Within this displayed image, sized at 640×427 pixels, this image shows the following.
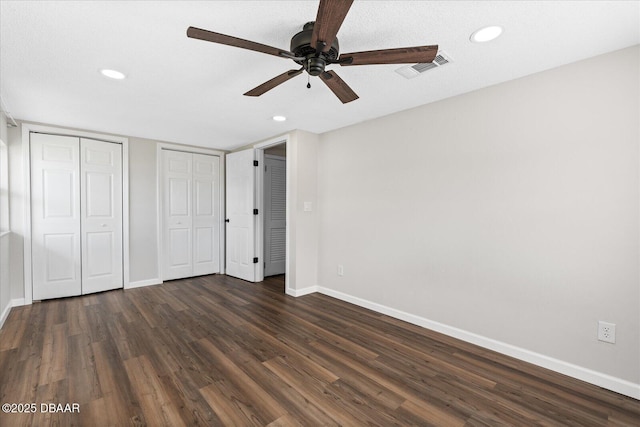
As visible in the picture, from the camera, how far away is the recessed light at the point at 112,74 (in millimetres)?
2153

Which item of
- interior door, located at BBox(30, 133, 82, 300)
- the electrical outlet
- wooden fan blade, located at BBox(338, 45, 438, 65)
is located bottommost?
the electrical outlet

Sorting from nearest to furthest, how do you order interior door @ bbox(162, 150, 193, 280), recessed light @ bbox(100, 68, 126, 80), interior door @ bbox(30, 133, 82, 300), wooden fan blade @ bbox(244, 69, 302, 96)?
wooden fan blade @ bbox(244, 69, 302, 96) → recessed light @ bbox(100, 68, 126, 80) → interior door @ bbox(30, 133, 82, 300) → interior door @ bbox(162, 150, 193, 280)

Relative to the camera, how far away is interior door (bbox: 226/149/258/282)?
179 inches

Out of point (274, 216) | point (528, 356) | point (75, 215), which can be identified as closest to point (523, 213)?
point (528, 356)

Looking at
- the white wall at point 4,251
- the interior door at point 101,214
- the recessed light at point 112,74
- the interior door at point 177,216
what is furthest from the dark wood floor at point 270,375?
the recessed light at point 112,74

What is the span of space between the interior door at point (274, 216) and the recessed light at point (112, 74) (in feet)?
9.05

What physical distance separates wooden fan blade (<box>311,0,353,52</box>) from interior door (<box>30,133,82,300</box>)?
4078 millimetres

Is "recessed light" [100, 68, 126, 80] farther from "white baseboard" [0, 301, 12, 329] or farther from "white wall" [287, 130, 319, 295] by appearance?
"white baseboard" [0, 301, 12, 329]

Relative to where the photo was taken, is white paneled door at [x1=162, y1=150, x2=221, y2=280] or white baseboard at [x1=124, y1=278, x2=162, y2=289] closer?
white baseboard at [x1=124, y1=278, x2=162, y2=289]

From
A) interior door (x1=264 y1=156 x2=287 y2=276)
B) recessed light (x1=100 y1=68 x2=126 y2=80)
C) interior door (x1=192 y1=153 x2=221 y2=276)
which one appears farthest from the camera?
interior door (x1=264 y1=156 x2=287 y2=276)

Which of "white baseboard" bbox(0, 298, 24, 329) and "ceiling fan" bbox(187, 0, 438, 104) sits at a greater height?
"ceiling fan" bbox(187, 0, 438, 104)

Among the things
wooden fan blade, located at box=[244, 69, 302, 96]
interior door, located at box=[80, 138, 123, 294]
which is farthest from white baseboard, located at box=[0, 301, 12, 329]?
wooden fan blade, located at box=[244, 69, 302, 96]

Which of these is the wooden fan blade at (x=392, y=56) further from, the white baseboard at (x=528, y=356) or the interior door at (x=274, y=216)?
the interior door at (x=274, y=216)

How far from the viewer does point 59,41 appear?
5.82ft
